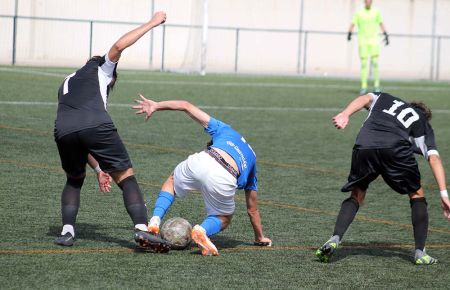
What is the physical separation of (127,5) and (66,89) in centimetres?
2982

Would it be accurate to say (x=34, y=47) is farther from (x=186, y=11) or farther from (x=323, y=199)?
(x=323, y=199)

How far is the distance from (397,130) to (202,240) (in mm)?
1804

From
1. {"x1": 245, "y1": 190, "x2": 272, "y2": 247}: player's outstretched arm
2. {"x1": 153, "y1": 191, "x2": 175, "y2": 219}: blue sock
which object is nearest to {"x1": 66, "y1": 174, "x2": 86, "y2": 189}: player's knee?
{"x1": 153, "y1": 191, "x2": 175, "y2": 219}: blue sock

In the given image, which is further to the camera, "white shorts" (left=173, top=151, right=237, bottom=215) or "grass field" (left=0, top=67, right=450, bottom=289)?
"white shorts" (left=173, top=151, right=237, bottom=215)

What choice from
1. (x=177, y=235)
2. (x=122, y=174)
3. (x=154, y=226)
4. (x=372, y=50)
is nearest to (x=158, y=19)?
(x=122, y=174)

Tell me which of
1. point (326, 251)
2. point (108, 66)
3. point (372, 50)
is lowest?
point (326, 251)

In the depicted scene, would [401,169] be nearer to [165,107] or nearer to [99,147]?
[165,107]

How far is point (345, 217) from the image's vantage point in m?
8.54

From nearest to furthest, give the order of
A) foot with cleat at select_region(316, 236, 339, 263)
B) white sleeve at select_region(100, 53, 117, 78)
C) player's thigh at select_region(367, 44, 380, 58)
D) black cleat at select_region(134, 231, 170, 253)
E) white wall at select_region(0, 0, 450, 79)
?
black cleat at select_region(134, 231, 170, 253), foot with cleat at select_region(316, 236, 339, 263), white sleeve at select_region(100, 53, 117, 78), player's thigh at select_region(367, 44, 380, 58), white wall at select_region(0, 0, 450, 79)

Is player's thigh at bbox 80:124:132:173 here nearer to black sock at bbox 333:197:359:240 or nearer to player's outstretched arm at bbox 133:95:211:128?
player's outstretched arm at bbox 133:95:211:128

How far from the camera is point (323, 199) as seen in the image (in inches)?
462

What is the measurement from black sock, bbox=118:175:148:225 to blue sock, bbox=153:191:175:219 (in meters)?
0.18

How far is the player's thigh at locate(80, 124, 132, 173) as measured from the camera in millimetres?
8172

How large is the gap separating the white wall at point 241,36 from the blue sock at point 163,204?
88.4ft
